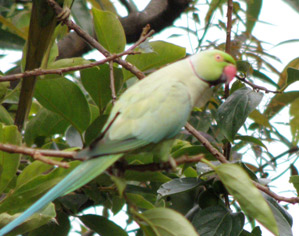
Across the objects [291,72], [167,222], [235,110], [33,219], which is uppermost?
[291,72]

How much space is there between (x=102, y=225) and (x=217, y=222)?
28cm

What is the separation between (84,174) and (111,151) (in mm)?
55

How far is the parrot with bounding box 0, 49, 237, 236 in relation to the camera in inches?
30.1

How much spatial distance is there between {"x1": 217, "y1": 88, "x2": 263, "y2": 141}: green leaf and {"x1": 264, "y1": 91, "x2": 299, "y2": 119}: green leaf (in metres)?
0.61

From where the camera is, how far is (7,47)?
183cm

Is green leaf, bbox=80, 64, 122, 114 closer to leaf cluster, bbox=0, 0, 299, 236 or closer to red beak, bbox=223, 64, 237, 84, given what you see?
leaf cluster, bbox=0, 0, 299, 236

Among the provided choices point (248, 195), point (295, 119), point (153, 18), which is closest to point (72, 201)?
point (248, 195)

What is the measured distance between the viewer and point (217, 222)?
1.11m

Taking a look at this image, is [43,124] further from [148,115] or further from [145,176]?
[148,115]

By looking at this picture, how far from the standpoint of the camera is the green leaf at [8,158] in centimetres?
95

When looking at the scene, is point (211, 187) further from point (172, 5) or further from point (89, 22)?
point (172, 5)

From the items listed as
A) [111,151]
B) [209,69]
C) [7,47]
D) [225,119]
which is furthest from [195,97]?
[7,47]

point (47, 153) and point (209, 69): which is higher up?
point (209, 69)

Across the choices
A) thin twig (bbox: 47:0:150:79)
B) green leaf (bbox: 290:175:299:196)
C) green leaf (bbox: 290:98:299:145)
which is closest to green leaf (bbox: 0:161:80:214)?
thin twig (bbox: 47:0:150:79)
